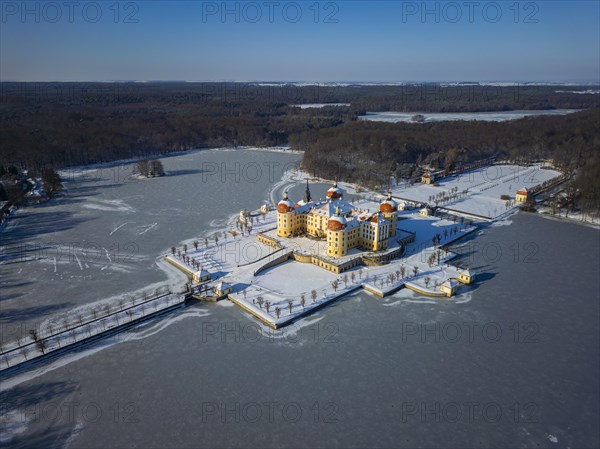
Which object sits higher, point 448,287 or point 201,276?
point 201,276

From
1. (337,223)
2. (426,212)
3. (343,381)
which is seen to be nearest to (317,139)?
(426,212)

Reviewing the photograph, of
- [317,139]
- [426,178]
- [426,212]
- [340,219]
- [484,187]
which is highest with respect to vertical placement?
[317,139]

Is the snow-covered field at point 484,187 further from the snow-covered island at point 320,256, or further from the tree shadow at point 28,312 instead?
the tree shadow at point 28,312

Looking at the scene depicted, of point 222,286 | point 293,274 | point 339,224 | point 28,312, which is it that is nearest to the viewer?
point 28,312

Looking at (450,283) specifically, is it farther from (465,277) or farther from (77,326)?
(77,326)

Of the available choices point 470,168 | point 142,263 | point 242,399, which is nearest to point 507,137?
point 470,168

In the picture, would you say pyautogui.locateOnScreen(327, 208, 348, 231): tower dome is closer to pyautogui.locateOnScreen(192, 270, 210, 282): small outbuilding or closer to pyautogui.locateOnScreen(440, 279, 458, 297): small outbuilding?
pyautogui.locateOnScreen(440, 279, 458, 297): small outbuilding
